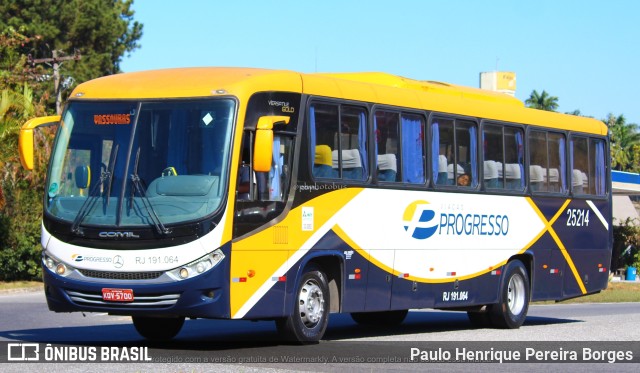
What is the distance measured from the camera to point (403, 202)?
55.6ft

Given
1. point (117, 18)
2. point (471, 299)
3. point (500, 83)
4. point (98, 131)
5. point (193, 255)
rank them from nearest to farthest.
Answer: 1. point (193, 255)
2. point (98, 131)
3. point (471, 299)
4. point (117, 18)
5. point (500, 83)

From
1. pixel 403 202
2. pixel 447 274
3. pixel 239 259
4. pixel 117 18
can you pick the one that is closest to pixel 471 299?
pixel 447 274

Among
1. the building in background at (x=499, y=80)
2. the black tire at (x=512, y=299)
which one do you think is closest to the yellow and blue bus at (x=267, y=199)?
the black tire at (x=512, y=299)

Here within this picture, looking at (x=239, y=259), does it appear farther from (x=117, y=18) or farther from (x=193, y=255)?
(x=117, y=18)

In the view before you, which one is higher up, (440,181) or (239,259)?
(440,181)

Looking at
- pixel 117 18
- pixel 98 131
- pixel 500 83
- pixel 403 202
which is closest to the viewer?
pixel 98 131

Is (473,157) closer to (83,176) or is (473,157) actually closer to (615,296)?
(83,176)

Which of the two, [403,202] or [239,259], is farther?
[403,202]

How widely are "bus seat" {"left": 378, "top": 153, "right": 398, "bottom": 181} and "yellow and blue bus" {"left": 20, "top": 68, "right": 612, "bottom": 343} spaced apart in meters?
0.03

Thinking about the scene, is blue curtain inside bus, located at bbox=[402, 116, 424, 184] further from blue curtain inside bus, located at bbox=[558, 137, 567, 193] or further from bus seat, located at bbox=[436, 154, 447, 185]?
blue curtain inside bus, located at bbox=[558, 137, 567, 193]

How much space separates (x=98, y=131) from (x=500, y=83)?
70.8 meters

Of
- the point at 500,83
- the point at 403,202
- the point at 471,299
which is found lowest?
the point at 471,299

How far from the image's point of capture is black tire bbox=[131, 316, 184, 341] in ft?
52.2

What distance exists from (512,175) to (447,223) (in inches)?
91.1
